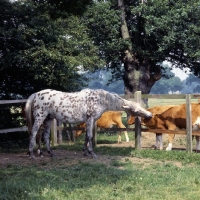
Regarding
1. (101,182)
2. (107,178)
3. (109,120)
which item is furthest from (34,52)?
(101,182)

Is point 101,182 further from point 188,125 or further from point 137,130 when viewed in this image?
point 137,130

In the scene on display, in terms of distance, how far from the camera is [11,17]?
50.2ft

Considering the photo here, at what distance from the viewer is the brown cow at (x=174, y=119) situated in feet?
37.7

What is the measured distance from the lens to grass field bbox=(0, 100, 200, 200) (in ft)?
20.9

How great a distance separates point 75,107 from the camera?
37.3ft

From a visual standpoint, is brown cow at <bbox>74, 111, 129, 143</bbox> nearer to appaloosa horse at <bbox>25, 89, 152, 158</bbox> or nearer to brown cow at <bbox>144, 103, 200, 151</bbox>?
brown cow at <bbox>144, 103, 200, 151</bbox>

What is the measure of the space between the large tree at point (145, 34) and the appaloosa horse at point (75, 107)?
30.8ft

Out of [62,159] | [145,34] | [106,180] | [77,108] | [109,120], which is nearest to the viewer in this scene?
[106,180]

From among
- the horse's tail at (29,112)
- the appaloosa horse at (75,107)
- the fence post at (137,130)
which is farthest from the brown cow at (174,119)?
the horse's tail at (29,112)

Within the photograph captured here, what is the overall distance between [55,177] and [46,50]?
24.5 ft

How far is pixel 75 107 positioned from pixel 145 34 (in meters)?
11.7

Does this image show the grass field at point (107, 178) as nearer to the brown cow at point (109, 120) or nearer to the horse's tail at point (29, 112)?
the horse's tail at point (29, 112)

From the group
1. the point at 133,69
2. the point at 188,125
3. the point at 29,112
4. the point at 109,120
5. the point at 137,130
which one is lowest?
the point at 137,130

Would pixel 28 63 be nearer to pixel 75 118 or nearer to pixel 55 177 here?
pixel 75 118
